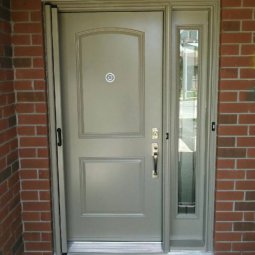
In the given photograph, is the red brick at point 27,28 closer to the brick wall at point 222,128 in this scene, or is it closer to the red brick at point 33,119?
the brick wall at point 222,128

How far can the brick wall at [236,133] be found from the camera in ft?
8.78

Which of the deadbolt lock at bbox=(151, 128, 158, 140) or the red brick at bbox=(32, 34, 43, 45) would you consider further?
the deadbolt lock at bbox=(151, 128, 158, 140)

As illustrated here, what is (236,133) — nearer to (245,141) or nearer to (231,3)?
(245,141)

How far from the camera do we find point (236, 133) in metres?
2.78

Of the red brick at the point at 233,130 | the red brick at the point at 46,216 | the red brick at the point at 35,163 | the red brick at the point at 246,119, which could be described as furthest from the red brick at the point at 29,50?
the red brick at the point at 246,119

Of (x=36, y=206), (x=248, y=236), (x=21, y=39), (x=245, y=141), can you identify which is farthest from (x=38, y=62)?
(x=248, y=236)

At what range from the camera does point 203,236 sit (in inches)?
120

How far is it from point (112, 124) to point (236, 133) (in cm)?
100

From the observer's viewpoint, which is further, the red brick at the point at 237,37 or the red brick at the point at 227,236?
the red brick at the point at 227,236

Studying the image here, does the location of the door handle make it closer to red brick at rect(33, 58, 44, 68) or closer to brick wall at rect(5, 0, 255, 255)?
brick wall at rect(5, 0, 255, 255)

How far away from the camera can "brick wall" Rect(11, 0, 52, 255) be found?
8.96 feet

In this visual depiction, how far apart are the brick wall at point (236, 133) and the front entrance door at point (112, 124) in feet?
1.66

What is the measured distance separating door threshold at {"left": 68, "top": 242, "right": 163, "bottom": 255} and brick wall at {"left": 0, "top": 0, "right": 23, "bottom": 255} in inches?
19.9

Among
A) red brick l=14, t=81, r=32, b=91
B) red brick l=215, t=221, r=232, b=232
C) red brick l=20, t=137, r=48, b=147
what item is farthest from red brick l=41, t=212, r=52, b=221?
red brick l=215, t=221, r=232, b=232
